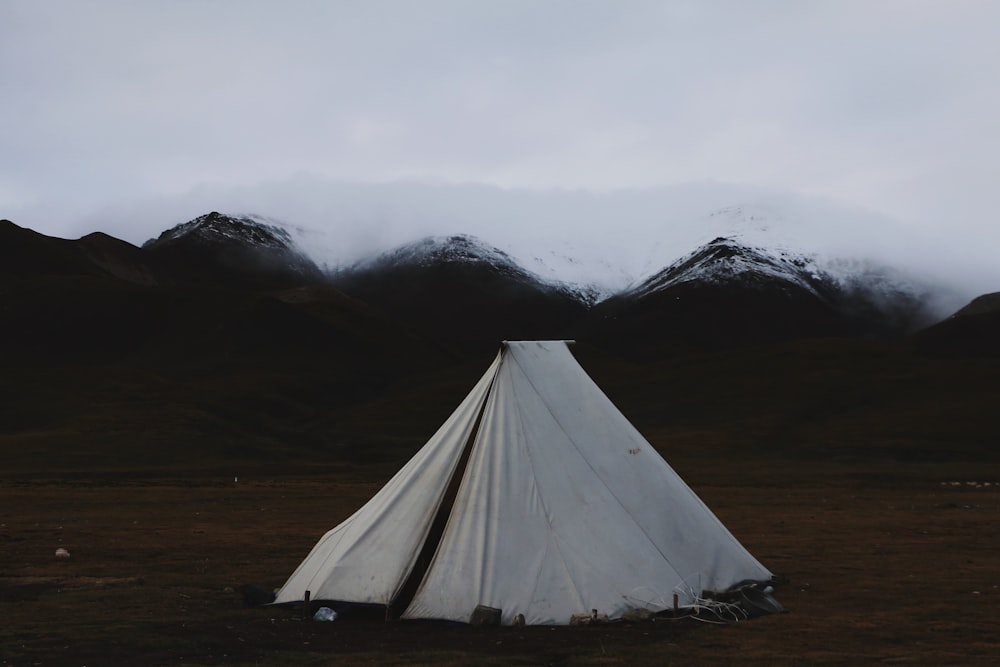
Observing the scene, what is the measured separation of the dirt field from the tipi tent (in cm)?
51

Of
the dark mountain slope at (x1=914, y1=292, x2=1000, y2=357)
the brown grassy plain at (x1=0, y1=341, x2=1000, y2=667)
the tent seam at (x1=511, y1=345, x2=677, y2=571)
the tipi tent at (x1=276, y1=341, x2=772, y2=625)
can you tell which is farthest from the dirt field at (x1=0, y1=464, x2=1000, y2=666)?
the dark mountain slope at (x1=914, y1=292, x2=1000, y2=357)

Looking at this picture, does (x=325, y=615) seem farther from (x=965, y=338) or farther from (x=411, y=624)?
(x=965, y=338)

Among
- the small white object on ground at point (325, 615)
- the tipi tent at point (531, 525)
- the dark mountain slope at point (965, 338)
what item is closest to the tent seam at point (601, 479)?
the tipi tent at point (531, 525)

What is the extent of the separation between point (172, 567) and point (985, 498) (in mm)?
32971

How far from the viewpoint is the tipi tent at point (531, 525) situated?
14.5 m

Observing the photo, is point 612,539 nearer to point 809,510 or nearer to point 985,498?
point 809,510

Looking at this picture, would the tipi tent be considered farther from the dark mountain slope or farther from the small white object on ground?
the dark mountain slope

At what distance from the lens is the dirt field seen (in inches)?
502

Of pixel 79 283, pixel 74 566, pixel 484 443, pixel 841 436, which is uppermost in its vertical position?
pixel 79 283

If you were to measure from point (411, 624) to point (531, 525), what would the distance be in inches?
84.8

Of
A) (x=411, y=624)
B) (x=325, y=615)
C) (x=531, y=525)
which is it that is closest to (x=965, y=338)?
(x=531, y=525)

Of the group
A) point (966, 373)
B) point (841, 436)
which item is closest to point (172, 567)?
point (841, 436)

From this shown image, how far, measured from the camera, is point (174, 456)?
72.0 m

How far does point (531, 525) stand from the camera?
1484 cm
